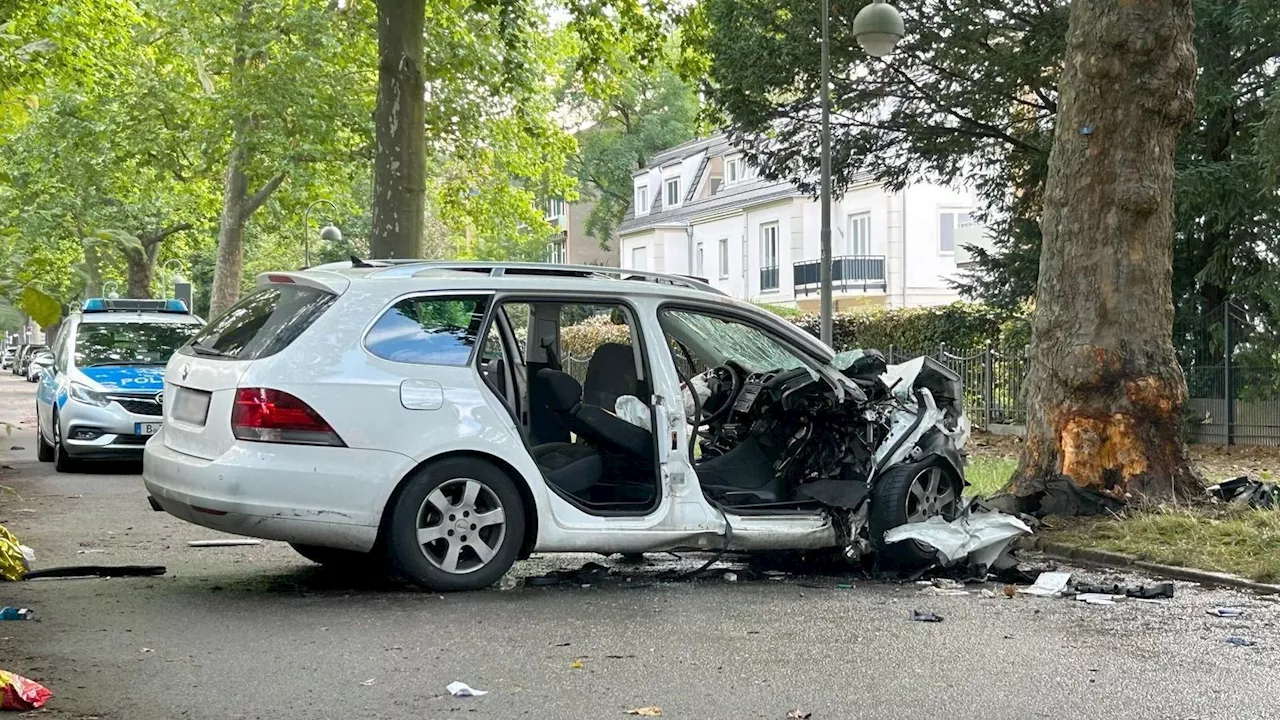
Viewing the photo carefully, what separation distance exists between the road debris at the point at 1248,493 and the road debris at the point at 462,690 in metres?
6.97

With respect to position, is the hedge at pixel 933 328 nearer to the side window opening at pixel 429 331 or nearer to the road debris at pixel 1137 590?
the road debris at pixel 1137 590

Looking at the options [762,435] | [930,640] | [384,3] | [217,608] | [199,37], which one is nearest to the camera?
[930,640]

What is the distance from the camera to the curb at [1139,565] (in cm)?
844

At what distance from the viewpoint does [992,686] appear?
18.8ft

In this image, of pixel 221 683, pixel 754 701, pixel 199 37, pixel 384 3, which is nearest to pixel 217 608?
pixel 221 683

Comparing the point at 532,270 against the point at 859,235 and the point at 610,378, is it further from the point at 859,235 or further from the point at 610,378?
the point at 859,235

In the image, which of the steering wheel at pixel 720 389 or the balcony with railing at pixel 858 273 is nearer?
the steering wheel at pixel 720 389

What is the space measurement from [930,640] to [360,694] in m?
2.58

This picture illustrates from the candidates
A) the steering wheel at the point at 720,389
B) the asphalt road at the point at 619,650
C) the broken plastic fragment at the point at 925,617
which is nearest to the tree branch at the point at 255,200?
A: the steering wheel at the point at 720,389

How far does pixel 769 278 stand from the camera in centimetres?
5209

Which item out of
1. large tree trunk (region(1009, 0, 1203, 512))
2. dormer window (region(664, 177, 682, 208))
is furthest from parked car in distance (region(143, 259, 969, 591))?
dormer window (region(664, 177, 682, 208))

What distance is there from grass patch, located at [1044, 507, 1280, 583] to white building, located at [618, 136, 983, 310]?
25199 millimetres

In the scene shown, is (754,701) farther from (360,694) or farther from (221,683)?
(221,683)

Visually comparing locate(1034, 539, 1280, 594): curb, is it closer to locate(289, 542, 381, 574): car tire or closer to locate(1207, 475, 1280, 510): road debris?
locate(1207, 475, 1280, 510): road debris
